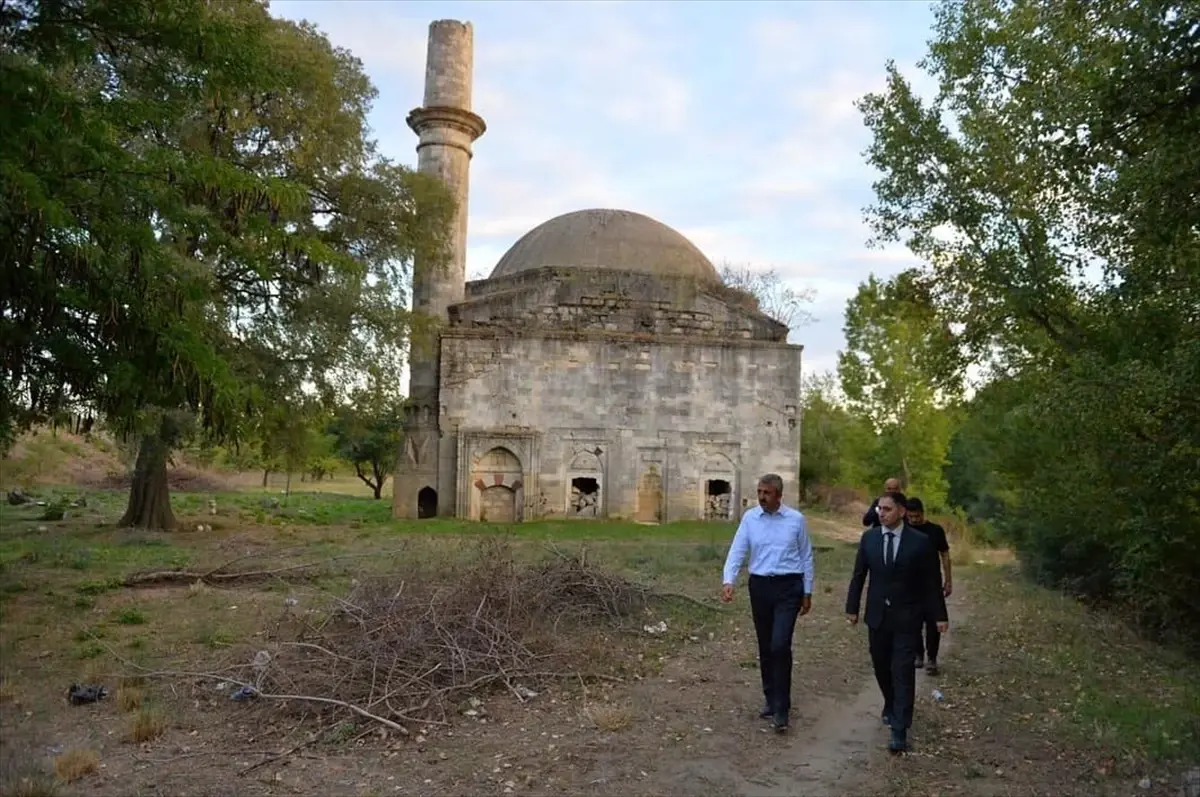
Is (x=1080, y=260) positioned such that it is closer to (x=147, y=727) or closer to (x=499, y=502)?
(x=147, y=727)

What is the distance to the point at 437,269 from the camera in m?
25.9

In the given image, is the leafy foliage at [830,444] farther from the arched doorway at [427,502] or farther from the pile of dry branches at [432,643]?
the pile of dry branches at [432,643]

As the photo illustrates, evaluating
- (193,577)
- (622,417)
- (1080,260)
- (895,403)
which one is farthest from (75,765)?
(895,403)

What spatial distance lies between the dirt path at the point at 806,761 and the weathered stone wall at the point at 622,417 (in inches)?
711

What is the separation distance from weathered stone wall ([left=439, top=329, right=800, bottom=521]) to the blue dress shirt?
59.8ft

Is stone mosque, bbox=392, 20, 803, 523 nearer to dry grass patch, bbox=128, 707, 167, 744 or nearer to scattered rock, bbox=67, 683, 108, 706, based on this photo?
scattered rock, bbox=67, 683, 108, 706

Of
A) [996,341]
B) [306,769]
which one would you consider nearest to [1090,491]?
[996,341]

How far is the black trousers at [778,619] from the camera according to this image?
630 cm

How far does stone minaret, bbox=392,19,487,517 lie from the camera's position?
979 inches

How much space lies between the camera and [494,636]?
25.5 ft

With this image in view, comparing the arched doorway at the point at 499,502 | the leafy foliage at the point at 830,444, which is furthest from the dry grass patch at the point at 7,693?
the leafy foliage at the point at 830,444

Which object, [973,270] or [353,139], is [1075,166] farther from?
[353,139]

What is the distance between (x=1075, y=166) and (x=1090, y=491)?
5.00 metres

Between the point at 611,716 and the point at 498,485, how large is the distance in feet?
61.4
